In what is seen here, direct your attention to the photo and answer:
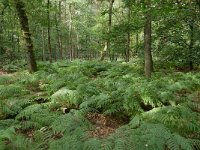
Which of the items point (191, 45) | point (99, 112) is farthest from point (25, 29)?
point (191, 45)

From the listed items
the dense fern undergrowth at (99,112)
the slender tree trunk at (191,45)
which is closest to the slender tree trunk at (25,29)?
the dense fern undergrowth at (99,112)

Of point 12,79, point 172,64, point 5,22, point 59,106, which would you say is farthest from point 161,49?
point 5,22

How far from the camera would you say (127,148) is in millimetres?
4270

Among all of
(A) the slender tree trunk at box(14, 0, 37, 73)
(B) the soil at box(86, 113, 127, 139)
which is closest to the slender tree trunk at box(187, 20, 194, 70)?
(A) the slender tree trunk at box(14, 0, 37, 73)

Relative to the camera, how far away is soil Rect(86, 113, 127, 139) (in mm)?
6207

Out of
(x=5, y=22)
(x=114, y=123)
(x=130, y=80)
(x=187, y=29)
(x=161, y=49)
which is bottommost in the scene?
(x=114, y=123)

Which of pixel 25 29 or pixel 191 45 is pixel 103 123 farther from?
pixel 191 45

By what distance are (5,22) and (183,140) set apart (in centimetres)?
2730

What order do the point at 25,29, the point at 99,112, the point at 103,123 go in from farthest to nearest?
the point at 25,29 < the point at 99,112 < the point at 103,123

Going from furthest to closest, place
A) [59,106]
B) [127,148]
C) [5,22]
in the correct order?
1. [5,22]
2. [59,106]
3. [127,148]

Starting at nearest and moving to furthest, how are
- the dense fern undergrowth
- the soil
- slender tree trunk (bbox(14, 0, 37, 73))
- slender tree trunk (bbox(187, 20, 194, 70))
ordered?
the dense fern undergrowth
the soil
slender tree trunk (bbox(14, 0, 37, 73))
slender tree trunk (bbox(187, 20, 194, 70))

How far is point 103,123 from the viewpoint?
6652 millimetres

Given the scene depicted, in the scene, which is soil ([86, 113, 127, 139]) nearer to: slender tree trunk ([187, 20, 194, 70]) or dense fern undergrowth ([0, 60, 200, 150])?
dense fern undergrowth ([0, 60, 200, 150])

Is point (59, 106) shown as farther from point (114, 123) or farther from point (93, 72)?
point (93, 72)
